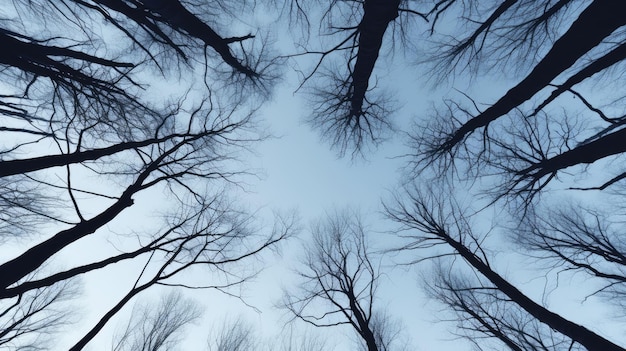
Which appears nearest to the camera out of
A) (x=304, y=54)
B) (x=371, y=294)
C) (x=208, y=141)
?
(x=304, y=54)

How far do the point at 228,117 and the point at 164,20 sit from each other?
2.25m

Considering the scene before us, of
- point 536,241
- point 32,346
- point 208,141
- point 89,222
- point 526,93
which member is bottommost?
point 32,346

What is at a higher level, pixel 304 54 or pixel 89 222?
pixel 304 54

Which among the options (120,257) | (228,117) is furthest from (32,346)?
(228,117)

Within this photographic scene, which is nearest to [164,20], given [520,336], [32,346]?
[520,336]

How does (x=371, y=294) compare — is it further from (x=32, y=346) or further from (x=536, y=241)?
(x=32, y=346)

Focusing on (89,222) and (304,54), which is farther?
(304,54)

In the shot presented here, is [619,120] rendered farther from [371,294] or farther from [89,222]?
[89,222]

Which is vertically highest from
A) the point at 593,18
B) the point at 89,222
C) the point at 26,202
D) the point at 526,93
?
the point at 526,93

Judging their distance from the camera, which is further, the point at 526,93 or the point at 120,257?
the point at 526,93

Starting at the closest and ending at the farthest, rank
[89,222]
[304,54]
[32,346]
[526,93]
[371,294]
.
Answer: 1. [89,222]
2. [526,93]
3. [304,54]
4. [371,294]
5. [32,346]

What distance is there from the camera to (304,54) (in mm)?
4969

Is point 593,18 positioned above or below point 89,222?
above

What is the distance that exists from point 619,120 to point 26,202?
40.4 ft
